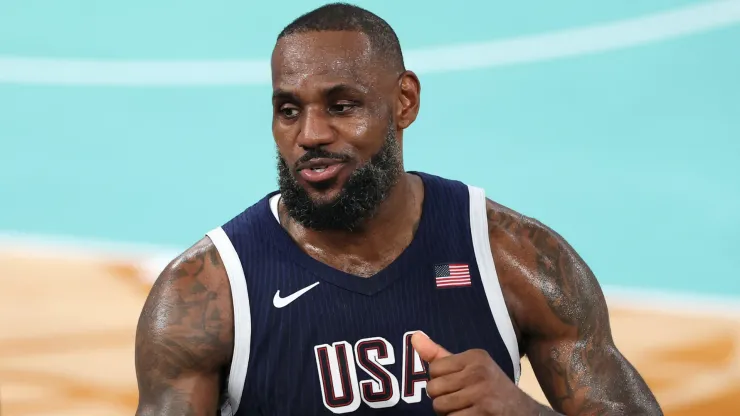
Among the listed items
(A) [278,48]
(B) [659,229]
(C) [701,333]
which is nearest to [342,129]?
(A) [278,48]

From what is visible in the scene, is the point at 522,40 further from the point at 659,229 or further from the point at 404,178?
the point at 404,178

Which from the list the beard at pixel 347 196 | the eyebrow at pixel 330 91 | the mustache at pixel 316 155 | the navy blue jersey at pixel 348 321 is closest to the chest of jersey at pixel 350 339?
the navy blue jersey at pixel 348 321

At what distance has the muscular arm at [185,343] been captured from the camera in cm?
228

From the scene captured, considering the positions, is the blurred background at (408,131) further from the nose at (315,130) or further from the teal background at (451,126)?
the nose at (315,130)

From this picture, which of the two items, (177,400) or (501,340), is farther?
(501,340)

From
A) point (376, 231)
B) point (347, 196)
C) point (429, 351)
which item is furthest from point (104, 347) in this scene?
point (429, 351)

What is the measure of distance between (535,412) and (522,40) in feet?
12.2

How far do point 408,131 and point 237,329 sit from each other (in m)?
3.26

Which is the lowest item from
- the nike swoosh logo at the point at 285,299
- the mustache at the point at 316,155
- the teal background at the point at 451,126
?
the nike swoosh logo at the point at 285,299

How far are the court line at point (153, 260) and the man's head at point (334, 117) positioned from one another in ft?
8.54

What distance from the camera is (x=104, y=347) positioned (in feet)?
14.9

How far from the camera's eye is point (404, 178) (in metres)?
2.55

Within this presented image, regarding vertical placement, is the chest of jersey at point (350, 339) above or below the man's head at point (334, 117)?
below

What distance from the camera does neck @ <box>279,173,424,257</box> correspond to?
8.06ft
